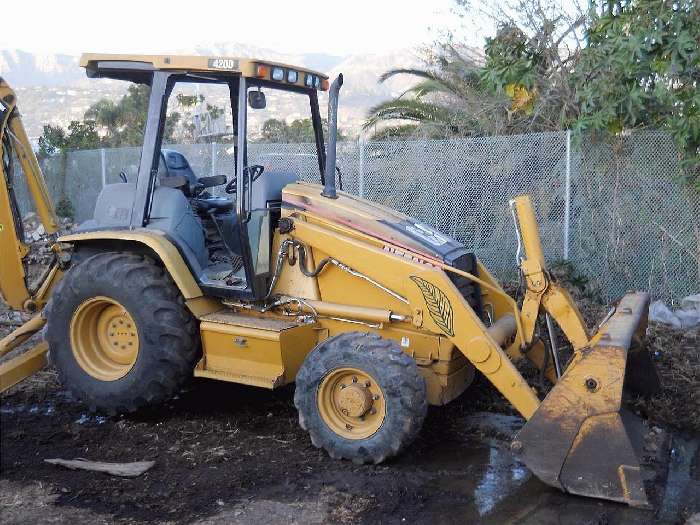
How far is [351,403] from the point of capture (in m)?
5.06

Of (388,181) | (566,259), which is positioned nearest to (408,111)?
(388,181)

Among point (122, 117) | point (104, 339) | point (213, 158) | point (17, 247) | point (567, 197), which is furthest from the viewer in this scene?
point (122, 117)

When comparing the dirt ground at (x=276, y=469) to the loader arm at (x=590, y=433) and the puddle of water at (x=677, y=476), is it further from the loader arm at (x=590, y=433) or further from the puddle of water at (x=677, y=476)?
the loader arm at (x=590, y=433)

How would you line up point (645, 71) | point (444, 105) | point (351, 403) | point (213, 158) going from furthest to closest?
point (444, 105) < point (213, 158) < point (645, 71) < point (351, 403)

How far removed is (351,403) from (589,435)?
1505 mm

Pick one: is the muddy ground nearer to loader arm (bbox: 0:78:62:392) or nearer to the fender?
loader arm (bbox: 0:78:62:392)

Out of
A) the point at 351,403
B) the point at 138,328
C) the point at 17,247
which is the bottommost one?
the point at 351,403

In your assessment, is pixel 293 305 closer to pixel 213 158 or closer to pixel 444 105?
pixel 213 158

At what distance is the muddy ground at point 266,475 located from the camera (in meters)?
4.41

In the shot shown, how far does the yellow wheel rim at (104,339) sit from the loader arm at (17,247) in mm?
602

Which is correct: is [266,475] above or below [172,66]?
below

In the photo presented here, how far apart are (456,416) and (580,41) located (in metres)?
6.06

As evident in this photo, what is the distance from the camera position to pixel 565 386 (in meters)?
4.46

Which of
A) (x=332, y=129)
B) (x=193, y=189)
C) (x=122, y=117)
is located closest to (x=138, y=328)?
(x=193, y=189)
